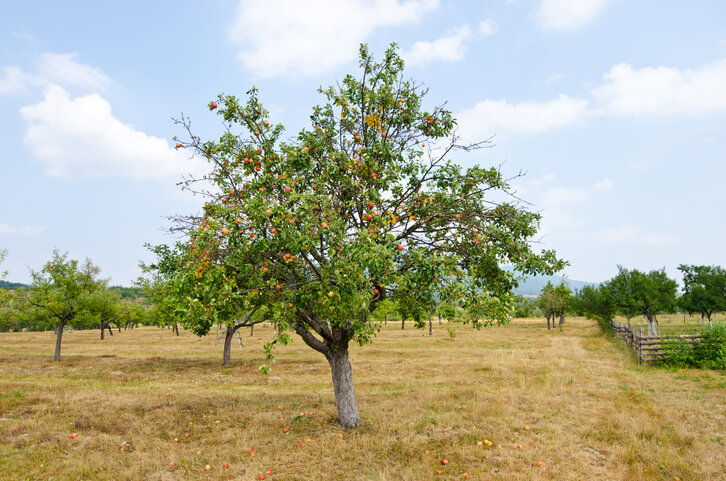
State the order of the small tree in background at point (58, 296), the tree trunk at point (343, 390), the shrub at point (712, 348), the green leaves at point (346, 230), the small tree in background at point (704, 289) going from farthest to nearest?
the small tree in background at point (704, 289) → the small tree in background at point (58, 296) → the shrub at point (712, 348) → the tree trunk at point (343, 390) → the green leaves at point (346, 230)

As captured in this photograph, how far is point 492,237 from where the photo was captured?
9.05 m

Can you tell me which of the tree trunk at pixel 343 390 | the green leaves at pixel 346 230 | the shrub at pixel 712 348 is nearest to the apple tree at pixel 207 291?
the green leaves at pixel 346 230

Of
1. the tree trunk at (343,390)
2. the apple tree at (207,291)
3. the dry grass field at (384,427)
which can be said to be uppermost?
the apple tree at (207,291)

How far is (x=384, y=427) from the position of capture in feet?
33.7

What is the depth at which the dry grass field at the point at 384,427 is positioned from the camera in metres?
7.91

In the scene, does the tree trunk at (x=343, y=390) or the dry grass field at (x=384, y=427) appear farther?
the tree trunk at (x=343, y=390)

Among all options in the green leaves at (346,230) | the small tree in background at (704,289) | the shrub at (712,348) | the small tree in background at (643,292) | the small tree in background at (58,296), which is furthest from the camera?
the small tree in background at (704,289)

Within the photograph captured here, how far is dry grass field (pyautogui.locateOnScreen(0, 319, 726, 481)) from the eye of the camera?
7906 millimetres

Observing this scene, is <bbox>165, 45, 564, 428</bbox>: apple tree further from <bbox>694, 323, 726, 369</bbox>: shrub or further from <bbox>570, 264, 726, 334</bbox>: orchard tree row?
<bbox>570, 264, 726, 334</bbox>: orchard tree row

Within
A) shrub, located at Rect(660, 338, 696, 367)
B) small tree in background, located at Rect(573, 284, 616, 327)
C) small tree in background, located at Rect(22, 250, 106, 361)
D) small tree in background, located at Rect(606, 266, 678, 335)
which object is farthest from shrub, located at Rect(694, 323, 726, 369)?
small tree in background, located at Rect(22, 250, 106, 361)

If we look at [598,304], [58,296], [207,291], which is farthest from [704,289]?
[58,296]

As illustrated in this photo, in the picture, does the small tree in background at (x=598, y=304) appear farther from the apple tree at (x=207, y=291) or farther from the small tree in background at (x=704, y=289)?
the apple tree at (x=207, y=291)

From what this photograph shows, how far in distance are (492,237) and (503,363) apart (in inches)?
661

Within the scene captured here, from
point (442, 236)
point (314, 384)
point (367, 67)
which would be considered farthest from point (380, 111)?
point (314, 384)
